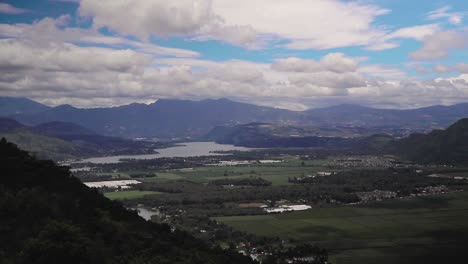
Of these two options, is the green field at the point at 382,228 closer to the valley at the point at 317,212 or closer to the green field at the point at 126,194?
the valley at the point at 317,212

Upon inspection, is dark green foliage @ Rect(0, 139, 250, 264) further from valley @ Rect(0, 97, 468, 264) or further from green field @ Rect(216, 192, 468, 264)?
green field @ Rect(216, 192, 468, 264)

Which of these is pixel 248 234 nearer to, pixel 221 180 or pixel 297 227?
pixel 297 227

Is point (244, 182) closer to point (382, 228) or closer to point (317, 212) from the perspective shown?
point (317, 212)

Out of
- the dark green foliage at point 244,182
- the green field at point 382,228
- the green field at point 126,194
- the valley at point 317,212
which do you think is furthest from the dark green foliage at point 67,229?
the dark green foliage at point 244,182

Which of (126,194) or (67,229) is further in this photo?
(126,194)

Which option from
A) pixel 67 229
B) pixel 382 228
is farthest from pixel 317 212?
pixel 67 229

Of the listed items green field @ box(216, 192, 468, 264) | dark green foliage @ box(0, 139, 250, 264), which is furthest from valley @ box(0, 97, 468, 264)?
dark green foliage @ box(0, 139, 250, 264)
